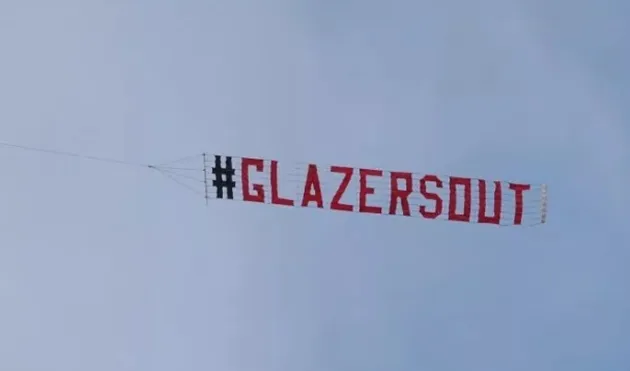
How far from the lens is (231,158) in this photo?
36875mm

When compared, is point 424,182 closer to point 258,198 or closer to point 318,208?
point 318,208

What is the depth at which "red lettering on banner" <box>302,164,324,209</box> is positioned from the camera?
3741 centimetres

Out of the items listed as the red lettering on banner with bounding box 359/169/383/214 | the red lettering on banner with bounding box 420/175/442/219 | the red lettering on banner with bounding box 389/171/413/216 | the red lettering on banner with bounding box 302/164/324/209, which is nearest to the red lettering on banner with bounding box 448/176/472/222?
the red lettering on banner with bounding box 420/175/442/219

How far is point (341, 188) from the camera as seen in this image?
123ft

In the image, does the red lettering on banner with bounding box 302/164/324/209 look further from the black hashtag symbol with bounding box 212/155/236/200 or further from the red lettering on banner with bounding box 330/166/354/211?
the black hashtag symbol with bounding box 212/155/236/200

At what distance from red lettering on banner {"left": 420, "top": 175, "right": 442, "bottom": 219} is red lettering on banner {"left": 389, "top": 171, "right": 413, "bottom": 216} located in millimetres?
576

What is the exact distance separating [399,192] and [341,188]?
2.46 metres

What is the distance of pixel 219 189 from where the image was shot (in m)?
36.9

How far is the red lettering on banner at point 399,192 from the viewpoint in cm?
3747

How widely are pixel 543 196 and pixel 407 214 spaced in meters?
5.69

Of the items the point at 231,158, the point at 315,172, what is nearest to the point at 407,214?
the point at 315,172

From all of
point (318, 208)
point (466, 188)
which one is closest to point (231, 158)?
point (318, 208)

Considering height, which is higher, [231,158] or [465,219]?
[231,158]

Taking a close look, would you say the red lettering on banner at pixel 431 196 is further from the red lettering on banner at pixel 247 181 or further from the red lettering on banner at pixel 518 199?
the red lettering on banner at pixel 247 181
